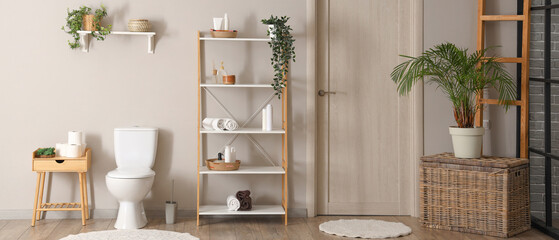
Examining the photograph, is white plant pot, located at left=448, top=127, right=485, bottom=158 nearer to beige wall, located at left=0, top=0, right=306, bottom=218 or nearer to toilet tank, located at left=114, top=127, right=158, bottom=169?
beige wall, located at left=0, top=0, right=306, bottom=218

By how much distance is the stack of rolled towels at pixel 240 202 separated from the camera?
449 centimetres

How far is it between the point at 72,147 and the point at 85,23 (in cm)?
95

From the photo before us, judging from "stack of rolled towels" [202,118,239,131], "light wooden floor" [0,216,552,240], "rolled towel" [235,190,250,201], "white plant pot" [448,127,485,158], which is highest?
"stack of rolled towels" [202,118,239,131]

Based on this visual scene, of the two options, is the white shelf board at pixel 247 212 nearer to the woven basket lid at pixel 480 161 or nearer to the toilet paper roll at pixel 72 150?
the toilet paper roll at pixel 72 150

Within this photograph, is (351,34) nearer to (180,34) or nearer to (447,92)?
(447,92)

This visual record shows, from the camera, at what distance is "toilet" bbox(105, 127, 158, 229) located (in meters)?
4.19

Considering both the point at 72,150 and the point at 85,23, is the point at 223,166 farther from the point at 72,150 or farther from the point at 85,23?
the point at 85,23

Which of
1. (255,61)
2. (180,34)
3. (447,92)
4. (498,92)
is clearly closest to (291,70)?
(255,61)

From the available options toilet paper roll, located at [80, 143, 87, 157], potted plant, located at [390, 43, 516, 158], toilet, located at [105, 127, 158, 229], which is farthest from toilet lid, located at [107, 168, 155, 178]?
potted plant, located at [390, 43, 516, 158]

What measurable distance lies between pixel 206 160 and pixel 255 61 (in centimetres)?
87

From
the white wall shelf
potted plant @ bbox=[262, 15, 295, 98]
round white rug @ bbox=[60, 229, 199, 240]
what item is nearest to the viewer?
round white rug @ bbox=[60, 229, 199, 240]

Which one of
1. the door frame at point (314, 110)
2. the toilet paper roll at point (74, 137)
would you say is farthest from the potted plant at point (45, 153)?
the door frame at point (314, 110)

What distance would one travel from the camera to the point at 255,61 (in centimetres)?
469

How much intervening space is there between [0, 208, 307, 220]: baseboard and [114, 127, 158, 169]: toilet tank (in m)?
0.39
